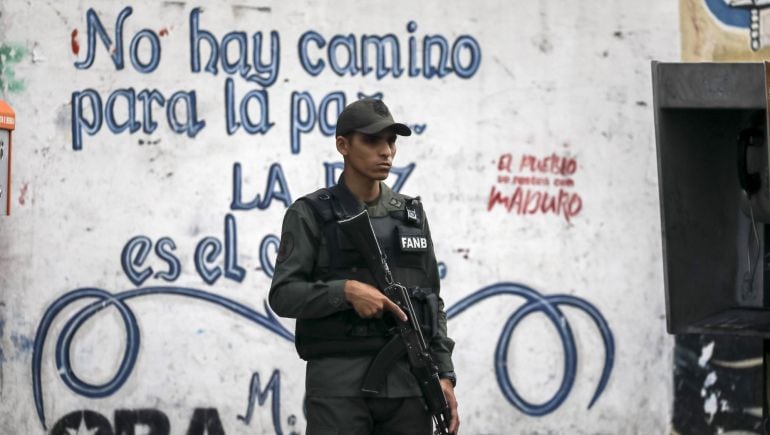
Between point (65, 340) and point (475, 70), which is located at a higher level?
point (475, 70)

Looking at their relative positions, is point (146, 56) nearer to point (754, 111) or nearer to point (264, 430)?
point (264, 430)

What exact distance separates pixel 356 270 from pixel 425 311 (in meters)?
0.26

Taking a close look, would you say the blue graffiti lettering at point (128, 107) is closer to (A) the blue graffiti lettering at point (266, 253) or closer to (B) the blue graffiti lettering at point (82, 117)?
(B) the blue graffiti lettering at point (82, 117)

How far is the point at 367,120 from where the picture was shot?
4.33 metres

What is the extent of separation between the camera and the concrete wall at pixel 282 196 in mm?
6742

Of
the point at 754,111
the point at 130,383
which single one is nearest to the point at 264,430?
the point at 130,383

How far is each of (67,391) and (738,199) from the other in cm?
343

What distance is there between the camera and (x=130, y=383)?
675 cm

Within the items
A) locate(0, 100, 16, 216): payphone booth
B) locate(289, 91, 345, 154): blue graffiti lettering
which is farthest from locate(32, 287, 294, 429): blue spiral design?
locate(0, 100, 16, 216): payphone booth

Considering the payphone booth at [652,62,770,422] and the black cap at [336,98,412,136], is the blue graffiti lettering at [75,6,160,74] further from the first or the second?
the payphone booth at [652,62,770,422]

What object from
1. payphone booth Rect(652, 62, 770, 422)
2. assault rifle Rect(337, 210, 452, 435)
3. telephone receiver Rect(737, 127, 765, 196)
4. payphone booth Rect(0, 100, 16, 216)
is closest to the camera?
assault rifle Rect(337, 210, 452, 435)

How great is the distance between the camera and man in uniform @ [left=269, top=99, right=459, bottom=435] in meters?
4.21

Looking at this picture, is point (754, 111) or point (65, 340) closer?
point (754, 111)

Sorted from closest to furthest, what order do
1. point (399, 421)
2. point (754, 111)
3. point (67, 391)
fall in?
1. point (399, 421)
2. point (754, 111)
3. point (67, 391)
